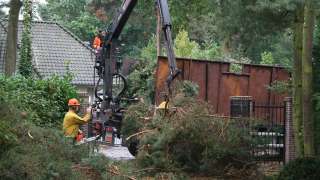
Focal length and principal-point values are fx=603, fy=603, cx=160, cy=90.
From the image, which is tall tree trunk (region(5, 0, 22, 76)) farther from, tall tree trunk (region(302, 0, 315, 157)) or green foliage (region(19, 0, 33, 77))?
tall tree trunk (region(302, 0, 315, 157))

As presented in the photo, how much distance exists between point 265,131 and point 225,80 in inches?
209

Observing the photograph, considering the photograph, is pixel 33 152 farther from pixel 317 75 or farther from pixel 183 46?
pixel 183 46

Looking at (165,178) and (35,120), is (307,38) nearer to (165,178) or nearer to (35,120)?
(165,178)

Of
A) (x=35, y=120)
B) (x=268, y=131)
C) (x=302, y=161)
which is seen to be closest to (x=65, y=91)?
(x=35, y=120)

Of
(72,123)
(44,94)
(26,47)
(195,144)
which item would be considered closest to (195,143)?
(195,144)

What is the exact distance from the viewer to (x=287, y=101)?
1500 centimetres

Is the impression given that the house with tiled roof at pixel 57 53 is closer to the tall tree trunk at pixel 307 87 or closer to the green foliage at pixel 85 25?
the green foliage at pixel 85 25

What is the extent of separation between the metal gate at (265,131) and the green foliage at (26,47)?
46.6 feet

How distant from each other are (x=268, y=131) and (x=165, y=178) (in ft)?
13.7

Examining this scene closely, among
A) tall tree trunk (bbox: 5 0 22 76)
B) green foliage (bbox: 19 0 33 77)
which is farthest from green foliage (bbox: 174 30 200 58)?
tall tree trunk (bbox: 5 0 22 76)

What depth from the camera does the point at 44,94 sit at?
19109 millimetres

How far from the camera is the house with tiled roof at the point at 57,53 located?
36.3 metres

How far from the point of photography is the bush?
35.2 ft

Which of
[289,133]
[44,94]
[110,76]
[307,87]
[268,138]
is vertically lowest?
[268,138]
